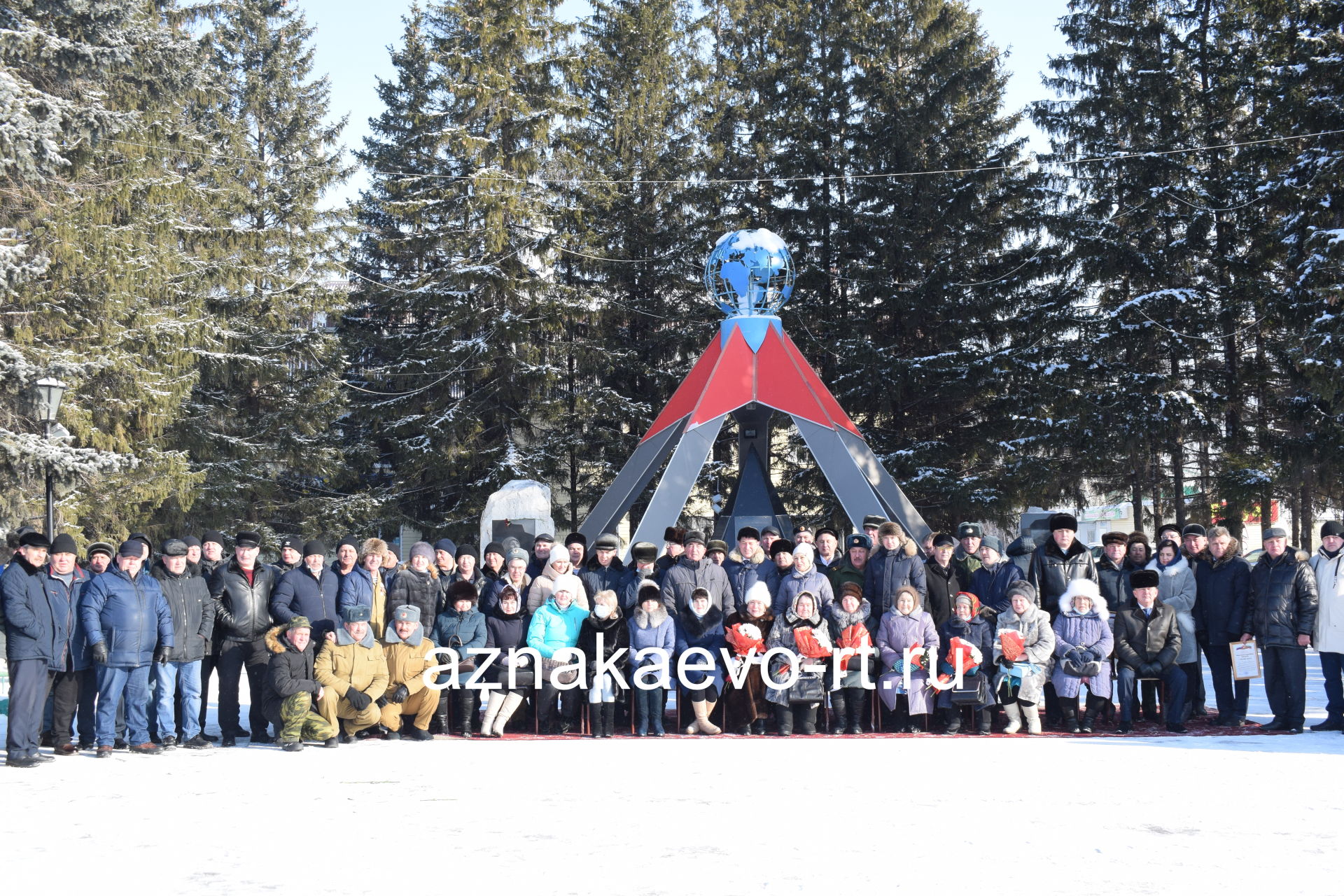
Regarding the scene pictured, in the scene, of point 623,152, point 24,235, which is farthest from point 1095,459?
point 24,235

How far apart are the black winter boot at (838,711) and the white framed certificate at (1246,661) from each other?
8.79ft

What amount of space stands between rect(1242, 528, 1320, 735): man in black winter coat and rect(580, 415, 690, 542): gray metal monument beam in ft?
20.7

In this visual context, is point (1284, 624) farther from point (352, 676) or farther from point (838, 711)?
point (352, 676)

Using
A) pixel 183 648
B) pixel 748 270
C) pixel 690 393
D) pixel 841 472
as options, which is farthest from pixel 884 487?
pixel 183 648

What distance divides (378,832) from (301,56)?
84.9 feet

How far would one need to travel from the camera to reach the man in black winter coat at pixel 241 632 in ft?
26.8

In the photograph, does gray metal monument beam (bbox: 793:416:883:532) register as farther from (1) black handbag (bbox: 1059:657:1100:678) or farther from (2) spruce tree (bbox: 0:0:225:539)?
(2) spruce tree (bbox: 0:0:225:539)

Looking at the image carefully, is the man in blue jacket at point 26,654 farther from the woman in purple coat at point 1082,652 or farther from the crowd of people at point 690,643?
the woman in purple coat at point 1082,652

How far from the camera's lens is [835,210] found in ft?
72.7

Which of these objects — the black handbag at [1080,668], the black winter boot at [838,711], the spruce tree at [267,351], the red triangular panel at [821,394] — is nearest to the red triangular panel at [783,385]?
the red triangular panel at [821,394]

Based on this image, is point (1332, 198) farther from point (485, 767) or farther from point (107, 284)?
point (107, 284)

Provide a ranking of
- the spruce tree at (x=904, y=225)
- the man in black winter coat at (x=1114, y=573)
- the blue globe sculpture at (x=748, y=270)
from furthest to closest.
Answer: the spruce tree at (x=904, y=225) < the blue globe sculpture at (x=748, y=270) < the man in black winter coat at (x=1114, y=573)

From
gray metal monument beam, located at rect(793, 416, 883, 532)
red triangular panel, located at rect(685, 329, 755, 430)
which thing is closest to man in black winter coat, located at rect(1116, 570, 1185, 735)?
gray metal monument beam, located at rect(793, 416, 883, 532)

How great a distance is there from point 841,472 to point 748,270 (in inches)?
106
